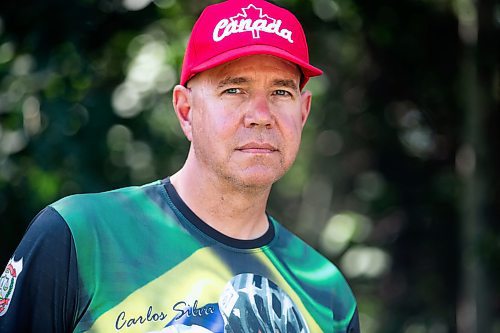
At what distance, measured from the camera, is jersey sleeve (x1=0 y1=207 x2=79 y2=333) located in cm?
208

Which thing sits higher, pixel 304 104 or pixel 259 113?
pixel 259 113

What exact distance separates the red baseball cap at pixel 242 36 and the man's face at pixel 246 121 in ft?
0.13

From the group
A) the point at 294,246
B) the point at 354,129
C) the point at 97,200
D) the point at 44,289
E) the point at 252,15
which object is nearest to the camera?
the point at 44,289

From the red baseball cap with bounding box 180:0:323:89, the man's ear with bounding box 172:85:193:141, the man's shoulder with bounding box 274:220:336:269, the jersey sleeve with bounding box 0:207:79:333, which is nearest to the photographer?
the jersey sleeve with bounding box 0:207:79:333

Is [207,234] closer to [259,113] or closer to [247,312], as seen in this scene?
[247,312]

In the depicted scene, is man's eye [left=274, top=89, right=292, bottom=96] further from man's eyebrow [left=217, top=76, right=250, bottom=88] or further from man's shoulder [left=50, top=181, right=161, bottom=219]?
man's shoulder [left=50, top=181, right=161, bottom=219]

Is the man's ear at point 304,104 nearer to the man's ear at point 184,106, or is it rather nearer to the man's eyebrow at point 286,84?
the man's eyebrow at point 286,84

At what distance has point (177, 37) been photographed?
17.6 ft

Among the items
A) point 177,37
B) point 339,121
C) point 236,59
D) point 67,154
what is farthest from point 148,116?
point 236,59

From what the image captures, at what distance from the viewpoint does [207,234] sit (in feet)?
7.66

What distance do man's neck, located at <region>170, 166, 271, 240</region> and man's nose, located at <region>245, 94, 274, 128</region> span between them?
0.59 ft

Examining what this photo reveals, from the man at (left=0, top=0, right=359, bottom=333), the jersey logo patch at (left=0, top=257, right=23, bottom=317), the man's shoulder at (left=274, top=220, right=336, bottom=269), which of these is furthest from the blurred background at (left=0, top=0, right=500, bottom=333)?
the jersey logo patch at (left=0, top=257, right=23, bottom=317)

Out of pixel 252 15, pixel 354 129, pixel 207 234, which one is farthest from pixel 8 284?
pixel 354 129

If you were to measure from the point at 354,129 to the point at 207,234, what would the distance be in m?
4.11
